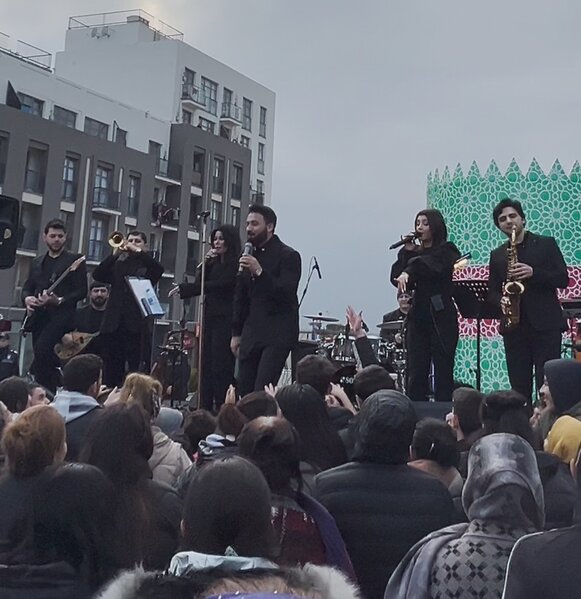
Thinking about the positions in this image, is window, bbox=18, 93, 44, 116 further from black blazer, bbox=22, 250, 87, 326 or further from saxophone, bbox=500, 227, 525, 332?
saxophone, bbox=500, 227, 525, 332

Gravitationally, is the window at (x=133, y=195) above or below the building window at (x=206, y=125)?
below

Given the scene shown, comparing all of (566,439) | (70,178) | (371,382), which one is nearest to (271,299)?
(371,382)

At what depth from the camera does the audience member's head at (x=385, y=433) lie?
2910mm

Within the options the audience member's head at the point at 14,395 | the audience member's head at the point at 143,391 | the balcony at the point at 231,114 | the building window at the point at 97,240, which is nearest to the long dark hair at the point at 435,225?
the audience member's head at the point at 143,391

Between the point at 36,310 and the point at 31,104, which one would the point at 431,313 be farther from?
the point at 31,104

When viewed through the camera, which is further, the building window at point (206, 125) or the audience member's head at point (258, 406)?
the building window at point (206, 125)

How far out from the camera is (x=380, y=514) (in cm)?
283

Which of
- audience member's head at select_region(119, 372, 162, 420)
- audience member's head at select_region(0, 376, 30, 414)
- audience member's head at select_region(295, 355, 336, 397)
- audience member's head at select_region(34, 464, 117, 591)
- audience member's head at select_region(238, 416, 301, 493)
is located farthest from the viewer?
audience member's head at select_region(295, 355, 336, 397)

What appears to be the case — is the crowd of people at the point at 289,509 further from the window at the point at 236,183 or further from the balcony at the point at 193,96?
the balcony at the point at 193,96

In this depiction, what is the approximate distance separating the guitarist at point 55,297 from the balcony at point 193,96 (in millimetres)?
36303

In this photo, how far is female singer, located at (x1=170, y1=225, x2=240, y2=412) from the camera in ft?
22.0

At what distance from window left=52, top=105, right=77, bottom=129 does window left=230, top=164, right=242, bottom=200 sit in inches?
407

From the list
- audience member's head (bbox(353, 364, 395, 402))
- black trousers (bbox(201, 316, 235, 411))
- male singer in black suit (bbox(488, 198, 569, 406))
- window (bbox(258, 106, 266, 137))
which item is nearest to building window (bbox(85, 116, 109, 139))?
window (bbox(258, 106, 266, 137))

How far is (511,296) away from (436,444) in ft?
9.41
